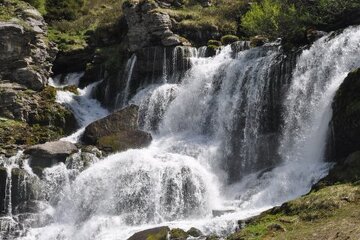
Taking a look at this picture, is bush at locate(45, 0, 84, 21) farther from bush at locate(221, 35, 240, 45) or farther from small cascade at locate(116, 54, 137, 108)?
bush at locate(221, 35, 240, 45)

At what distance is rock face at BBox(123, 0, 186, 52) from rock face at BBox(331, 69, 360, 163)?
52.8 feet

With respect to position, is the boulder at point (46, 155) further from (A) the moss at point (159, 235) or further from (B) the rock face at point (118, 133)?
(A) the moss at point (159, 235)

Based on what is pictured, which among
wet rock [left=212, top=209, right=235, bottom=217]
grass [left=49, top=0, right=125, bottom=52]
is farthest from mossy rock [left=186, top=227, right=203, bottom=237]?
grass [left=49, top=0, right=125, bottom=52]

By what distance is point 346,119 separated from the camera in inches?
849

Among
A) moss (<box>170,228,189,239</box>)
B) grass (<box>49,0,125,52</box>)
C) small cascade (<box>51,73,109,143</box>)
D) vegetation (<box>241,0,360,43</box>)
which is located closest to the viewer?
moss (<box>170,228,189,239</box>)

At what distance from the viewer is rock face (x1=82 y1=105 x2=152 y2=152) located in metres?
29.2

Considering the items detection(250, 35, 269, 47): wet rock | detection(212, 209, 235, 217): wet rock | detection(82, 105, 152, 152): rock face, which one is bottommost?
detection(212, 209, 235, 217): wet rock

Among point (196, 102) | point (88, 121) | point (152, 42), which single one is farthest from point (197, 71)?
point (88, 121)

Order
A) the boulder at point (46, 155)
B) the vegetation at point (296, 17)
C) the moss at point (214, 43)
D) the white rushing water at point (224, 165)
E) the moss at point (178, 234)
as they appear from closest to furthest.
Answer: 1. the moss at point (178, 234)
2. the white rushing water at point (224, 165)
3. the boulder at point (46, 155)
4. the vegetation at point (296, 17)
5. the moss at point (214, 43)

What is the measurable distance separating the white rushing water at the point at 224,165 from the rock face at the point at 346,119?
35.2 inches

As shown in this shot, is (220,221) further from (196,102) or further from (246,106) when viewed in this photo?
(196,102)

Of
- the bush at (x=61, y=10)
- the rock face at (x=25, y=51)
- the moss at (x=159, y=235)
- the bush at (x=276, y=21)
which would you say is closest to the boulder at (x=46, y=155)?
the rock face at (x=25, y=51)

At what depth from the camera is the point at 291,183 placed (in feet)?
73.2

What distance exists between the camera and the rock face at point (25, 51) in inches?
1357
